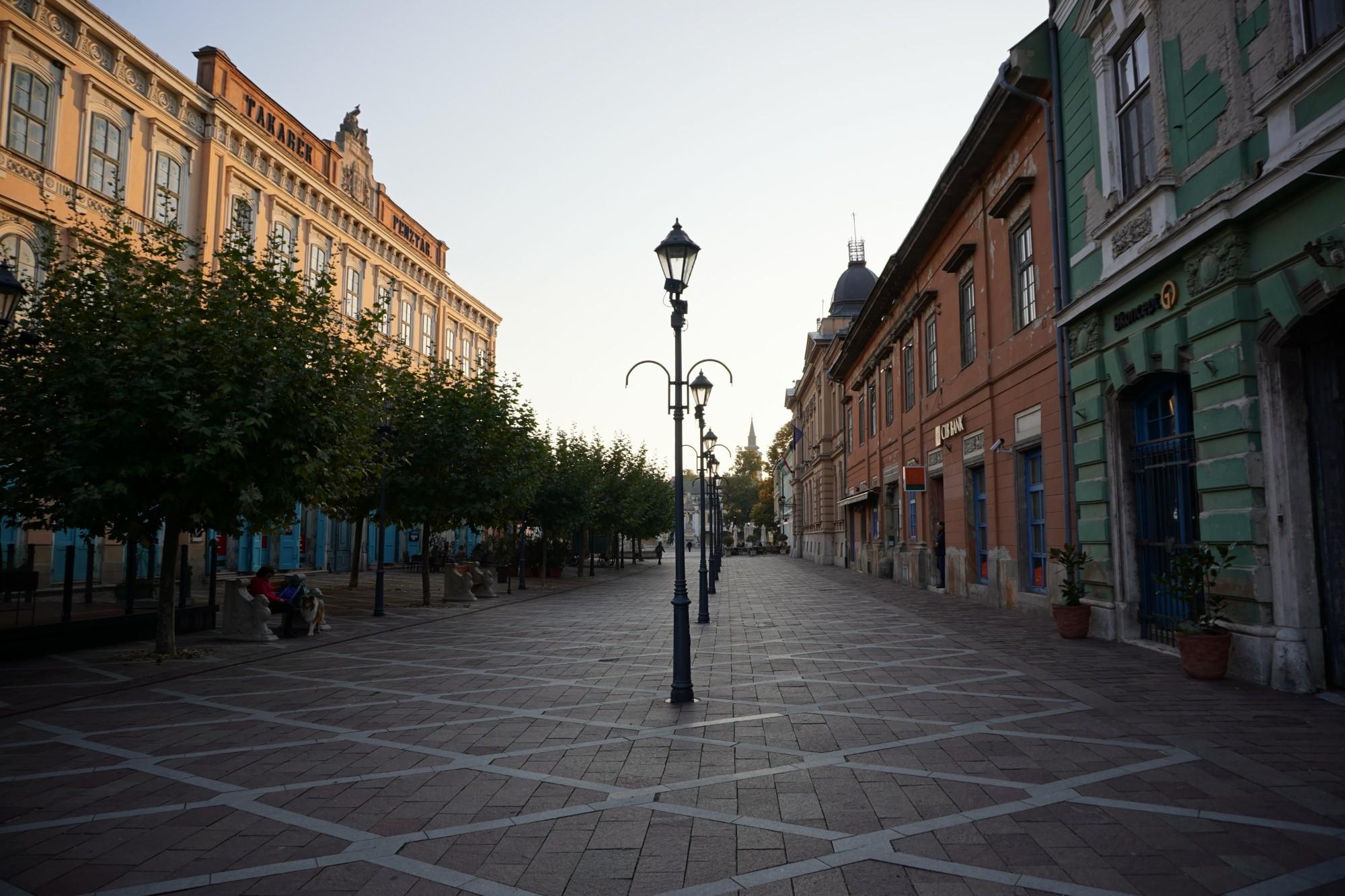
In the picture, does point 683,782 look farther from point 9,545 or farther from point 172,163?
point 172,163

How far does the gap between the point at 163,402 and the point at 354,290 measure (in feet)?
104

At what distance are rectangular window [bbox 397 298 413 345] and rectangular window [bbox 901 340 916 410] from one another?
2525 centimetres

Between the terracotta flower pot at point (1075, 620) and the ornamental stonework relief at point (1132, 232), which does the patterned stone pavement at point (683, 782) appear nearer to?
the terracotta flower pot at point (1075, 620)

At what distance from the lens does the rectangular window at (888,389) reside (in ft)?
101

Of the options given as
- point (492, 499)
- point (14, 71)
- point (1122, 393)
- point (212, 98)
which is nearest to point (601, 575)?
point (492, 499)

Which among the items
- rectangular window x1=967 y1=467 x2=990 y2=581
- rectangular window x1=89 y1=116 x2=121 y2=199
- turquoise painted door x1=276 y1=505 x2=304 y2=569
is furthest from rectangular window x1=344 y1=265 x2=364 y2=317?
rectangular window x1=967 y1=467 x2=990 y2=581

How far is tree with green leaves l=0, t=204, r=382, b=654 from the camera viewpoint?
1026 cm

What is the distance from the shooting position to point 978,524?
20281 mm

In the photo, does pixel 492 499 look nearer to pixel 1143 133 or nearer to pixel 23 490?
pixel 23 490

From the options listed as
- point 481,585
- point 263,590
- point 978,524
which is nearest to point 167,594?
point 263,590

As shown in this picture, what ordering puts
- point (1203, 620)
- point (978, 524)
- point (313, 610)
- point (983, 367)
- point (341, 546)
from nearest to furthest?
1. point (1203, 620)
2. point (313, 610)
3. point (983, 367)
4. point (978, 524)
5. point (341, 546)

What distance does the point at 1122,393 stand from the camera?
12.0 metres

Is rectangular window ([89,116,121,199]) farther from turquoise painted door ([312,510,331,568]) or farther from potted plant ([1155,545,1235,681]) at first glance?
potted plant ([1155,545,1235,681])

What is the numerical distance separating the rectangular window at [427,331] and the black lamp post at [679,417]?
130 ft
